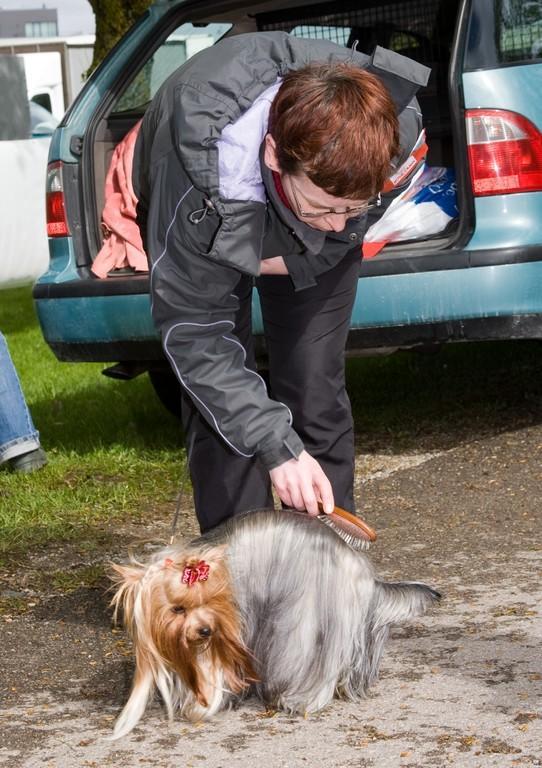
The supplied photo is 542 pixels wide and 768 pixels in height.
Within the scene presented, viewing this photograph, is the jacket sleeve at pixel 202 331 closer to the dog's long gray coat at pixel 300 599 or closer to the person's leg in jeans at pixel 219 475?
the dog's long gray coat at pixel 300 599

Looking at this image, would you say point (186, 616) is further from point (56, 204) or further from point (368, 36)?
point (368, 36)

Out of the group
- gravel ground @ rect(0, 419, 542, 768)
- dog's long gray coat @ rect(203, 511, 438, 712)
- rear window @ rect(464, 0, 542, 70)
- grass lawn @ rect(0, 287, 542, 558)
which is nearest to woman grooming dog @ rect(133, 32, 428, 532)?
dog's long gray coat @ rect(203, 511, 438, 712)

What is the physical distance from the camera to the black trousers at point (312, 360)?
3725mm

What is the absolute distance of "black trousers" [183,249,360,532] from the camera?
147 inches

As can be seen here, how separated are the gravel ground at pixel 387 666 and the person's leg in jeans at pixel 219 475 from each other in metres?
0.50

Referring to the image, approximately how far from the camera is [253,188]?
3023 mm

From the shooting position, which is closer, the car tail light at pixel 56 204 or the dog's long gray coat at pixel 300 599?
the dog's long gray coat at pixel 300 599

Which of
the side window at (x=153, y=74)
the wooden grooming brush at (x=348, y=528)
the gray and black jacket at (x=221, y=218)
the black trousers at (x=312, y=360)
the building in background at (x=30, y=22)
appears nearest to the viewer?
the gray and black jacket at (x=221, y=218)

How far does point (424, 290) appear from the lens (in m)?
5.10

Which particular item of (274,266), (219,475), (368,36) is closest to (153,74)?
(368,36)

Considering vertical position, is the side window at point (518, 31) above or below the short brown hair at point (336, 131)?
above

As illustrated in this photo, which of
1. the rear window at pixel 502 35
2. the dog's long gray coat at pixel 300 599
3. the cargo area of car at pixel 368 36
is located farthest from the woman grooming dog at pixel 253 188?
the cargo area of car at pixel 368 36

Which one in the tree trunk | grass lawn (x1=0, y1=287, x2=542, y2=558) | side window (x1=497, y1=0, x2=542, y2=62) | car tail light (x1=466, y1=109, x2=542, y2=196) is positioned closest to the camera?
car tail light (x1=466, y1=109, x2=542, y2=196)

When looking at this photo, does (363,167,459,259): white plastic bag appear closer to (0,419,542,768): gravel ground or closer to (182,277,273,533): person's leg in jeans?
(0,419,542,768): gravel ground
